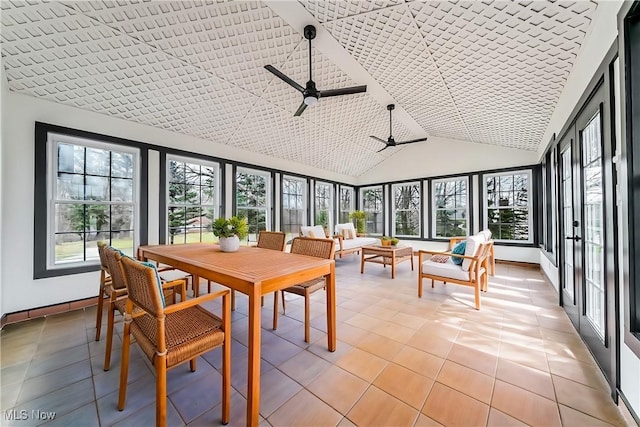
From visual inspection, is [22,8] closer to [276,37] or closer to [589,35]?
[276,37]

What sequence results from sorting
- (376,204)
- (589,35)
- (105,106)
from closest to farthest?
(589,35) < (105,106) < (376,204)

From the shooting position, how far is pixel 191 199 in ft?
14.0

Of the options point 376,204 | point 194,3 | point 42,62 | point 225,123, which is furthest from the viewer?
point 376,204

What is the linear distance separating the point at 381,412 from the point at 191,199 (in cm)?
411

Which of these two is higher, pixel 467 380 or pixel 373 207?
pixel 373 207

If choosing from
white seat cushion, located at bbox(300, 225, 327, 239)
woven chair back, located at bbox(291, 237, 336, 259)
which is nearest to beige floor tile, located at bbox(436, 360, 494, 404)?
woven chair back, located at bbox(291, 237, 336, 259)

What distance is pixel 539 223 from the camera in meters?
5.07

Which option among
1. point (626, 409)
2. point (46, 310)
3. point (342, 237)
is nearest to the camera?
point (626, 409)

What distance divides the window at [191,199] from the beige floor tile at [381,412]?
375 cm

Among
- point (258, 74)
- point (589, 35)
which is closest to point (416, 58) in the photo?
point (589, 35)

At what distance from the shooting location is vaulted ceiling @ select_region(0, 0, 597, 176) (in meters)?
2.19

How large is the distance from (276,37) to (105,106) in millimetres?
2399

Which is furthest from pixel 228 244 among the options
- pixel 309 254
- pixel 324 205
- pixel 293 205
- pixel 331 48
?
pixel 324 205

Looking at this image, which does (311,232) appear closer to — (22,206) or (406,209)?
(406,209)
